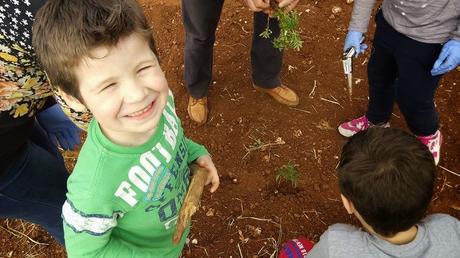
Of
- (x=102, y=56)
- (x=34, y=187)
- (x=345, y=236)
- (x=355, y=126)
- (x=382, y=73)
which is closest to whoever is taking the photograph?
(x=102, y=56)

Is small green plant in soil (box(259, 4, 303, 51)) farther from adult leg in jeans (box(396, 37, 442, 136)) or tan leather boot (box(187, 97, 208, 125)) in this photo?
tan leather boot (box(187, 97, 208, 125))

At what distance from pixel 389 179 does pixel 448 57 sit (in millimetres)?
1008

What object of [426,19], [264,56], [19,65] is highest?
[19,65]

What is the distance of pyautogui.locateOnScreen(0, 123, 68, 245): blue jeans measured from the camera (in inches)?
78.4

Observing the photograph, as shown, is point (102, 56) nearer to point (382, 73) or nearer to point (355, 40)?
point (355, 40)

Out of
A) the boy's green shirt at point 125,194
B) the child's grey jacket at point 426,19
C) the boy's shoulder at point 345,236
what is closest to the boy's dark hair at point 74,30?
the boy's green shirt at point 125,194

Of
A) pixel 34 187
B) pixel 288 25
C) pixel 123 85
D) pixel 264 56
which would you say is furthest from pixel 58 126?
pixel 264 56

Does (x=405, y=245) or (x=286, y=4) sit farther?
(x=286, y=4)

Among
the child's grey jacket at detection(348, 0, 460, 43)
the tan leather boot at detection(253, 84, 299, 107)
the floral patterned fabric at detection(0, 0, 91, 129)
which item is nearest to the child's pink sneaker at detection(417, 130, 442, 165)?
the child's grey jacket at detection(348, 0, 460, 43)

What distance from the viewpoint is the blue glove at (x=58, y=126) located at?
2344 millimetres

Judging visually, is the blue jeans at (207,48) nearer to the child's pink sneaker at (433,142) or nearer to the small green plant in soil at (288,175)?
the small green plant in soil at (288,175)

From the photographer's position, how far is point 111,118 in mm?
1544

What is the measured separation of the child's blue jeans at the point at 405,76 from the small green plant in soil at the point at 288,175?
0.68 m

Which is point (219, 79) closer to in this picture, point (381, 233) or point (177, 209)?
point (177, 209)
